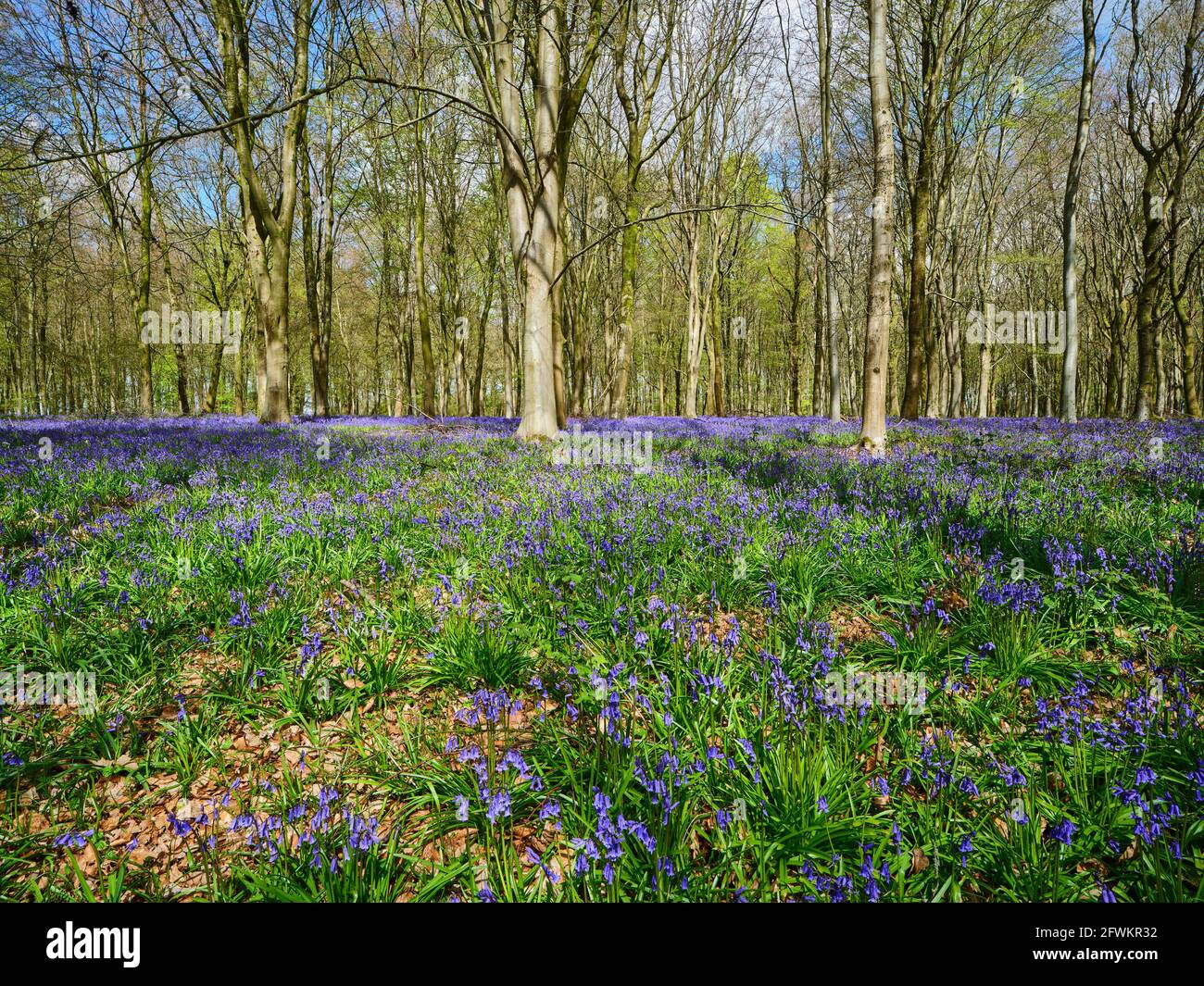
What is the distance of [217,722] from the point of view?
2.33 metres

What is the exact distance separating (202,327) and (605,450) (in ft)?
119

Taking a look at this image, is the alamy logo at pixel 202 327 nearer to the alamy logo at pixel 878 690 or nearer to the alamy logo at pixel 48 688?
the alamy logo at pixel 48 688

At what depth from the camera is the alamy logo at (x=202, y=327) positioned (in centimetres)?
2752

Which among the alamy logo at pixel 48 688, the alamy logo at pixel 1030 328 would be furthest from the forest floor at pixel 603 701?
the alamy logo at pixel 1030 328

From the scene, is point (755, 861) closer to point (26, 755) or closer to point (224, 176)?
point (26, 755)

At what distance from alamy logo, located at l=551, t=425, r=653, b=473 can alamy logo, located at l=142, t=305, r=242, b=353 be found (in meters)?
25.9

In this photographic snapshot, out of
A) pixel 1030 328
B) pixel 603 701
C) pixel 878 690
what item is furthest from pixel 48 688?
pixel 1030 328

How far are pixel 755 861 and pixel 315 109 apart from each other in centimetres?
2936

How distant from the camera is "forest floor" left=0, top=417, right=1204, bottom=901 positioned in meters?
1.58
